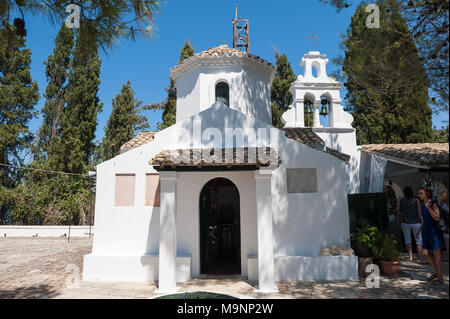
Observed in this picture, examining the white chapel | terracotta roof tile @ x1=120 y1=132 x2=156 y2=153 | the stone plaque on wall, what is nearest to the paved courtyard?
the white chapel

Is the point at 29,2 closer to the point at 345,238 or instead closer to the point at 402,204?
the point at 345,238

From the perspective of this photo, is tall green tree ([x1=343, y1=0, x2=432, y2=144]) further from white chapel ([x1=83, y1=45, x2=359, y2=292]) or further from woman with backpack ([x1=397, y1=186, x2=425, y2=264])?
woman with backpack ([x1=397, y1=186, x2=425, y2=264])

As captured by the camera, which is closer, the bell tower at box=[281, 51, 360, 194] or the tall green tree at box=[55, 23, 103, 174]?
the bell tower at box=[281, 51, 360, 194]

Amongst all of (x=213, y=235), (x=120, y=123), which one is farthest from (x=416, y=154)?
(x=120, y=123)

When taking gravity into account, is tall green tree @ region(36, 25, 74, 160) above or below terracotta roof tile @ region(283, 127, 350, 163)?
above

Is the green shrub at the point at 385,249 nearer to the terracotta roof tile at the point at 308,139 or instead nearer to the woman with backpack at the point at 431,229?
the woman with backpack at the point at 431,229

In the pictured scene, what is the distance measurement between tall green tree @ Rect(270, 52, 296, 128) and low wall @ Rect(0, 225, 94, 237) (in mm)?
18462

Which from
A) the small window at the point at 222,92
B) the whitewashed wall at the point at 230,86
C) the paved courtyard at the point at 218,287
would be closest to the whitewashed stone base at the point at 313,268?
the paved courtyard at the point at 218,287

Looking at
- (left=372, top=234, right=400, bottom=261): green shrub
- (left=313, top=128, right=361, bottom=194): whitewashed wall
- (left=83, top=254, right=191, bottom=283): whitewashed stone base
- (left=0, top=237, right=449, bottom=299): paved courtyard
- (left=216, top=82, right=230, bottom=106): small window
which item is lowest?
(left=0, top=237, right=449, bottom=299): paved courtyard

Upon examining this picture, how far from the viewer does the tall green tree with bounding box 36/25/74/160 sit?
23.9 m

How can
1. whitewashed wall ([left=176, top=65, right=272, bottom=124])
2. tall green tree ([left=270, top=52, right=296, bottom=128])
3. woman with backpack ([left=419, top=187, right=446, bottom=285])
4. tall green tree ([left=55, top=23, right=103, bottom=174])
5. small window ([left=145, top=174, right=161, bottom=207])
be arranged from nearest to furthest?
woman with backpack ([left=419, top=187, right=446, bottom=285]), small window ([left=145, top=174, right=161, bottom=207]), whitewashed wall ([left=176, top=65, right=272, bottom=124]), tall green tree ([left=55, top=23, right=103, bottom=174]), tall green tree ([left=270, top=52, right=296, bottom=128])

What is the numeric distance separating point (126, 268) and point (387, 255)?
24.2 ft
